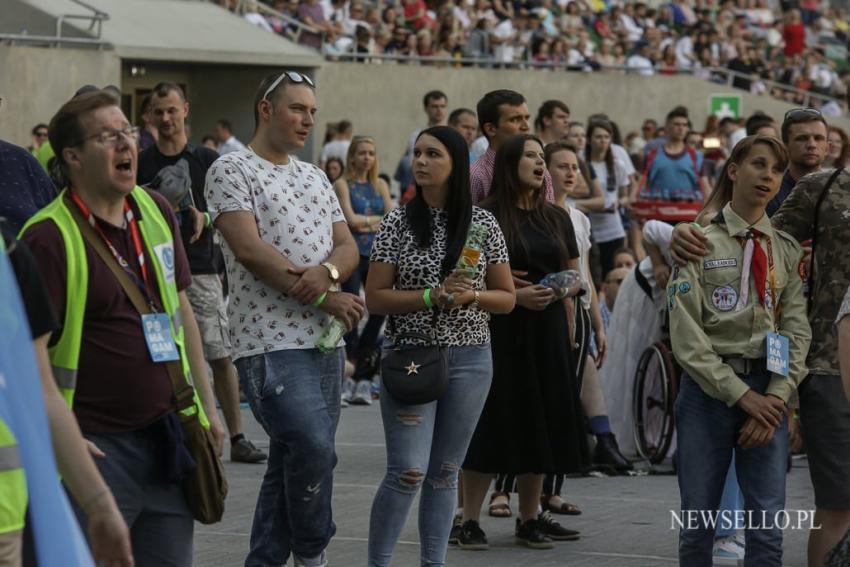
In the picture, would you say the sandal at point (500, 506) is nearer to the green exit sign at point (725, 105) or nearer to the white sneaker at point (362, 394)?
the white sneaker at point (362, 394)

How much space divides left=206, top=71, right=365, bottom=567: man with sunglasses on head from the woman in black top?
143 cm

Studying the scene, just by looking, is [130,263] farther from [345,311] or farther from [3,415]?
[345,311]

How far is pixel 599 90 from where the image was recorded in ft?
105

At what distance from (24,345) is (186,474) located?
1358 mm

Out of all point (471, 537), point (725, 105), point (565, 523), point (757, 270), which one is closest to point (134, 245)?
point (757, 270)

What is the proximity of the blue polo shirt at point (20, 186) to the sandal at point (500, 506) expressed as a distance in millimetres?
3599

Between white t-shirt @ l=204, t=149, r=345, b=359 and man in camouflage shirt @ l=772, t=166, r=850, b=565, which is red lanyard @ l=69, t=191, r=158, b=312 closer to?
white t-shirt @ l=204, t=149, r=345, b=359

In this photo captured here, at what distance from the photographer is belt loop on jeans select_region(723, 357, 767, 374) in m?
6.21

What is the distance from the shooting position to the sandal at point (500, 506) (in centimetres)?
868

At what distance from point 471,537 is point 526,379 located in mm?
775

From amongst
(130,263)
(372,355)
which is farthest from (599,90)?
(130,263)

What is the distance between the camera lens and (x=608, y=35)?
34.5 meters

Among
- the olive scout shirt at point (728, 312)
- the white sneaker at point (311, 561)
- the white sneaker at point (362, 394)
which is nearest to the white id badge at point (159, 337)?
the white sneaker at point (311, 561)

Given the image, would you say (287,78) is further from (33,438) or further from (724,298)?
(33,438)
